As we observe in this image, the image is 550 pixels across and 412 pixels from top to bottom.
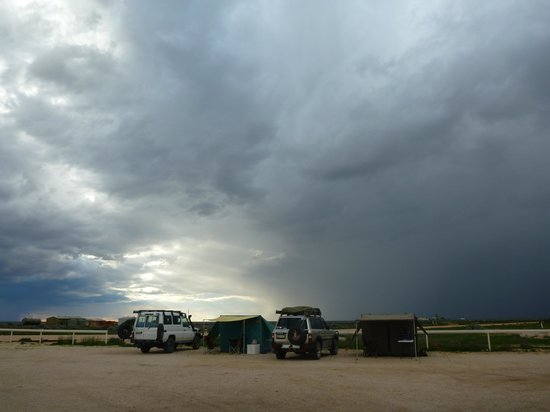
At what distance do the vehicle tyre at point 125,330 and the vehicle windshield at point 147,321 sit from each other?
595cm

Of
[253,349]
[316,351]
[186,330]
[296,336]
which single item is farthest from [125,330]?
[316,351]

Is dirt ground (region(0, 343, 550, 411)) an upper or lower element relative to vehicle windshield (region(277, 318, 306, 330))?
lower

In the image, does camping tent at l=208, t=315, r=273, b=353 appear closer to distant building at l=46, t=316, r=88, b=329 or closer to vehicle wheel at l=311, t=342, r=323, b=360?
vehicle wheel at l=311, t=342, r=323, b=360

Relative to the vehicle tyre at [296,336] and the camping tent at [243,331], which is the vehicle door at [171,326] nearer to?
the camping tent at [243,331]

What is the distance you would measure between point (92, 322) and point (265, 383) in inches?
3428

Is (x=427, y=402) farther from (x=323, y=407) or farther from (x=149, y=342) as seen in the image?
(x=149, y=342)

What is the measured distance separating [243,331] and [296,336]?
22.0 feet

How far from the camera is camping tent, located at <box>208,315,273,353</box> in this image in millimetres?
28500

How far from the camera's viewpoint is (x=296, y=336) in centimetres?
2273

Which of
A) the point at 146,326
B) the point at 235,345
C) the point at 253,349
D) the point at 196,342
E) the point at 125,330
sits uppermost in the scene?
the point at 146,326

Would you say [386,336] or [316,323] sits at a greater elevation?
[316,323]

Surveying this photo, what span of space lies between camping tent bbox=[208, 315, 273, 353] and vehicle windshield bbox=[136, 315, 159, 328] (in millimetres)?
3213

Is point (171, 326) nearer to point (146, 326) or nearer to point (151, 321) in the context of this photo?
point (151, 321)

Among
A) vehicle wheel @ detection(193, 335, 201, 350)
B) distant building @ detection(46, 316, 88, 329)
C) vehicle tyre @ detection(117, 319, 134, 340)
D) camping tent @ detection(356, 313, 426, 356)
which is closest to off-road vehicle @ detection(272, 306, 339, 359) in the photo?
A: camping tent @ detection(356, 313, 426, 356)
